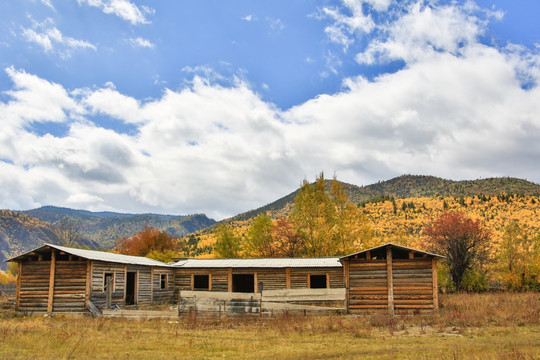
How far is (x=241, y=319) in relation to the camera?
20.5 meters

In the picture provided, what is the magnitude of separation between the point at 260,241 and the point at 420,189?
113316 millimetres

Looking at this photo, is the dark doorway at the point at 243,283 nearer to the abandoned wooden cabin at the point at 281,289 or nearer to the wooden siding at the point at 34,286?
the abandoned wooden cabin at the point at 281,289

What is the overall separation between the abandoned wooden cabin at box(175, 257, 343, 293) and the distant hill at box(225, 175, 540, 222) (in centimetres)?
8572

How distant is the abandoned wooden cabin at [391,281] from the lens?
78.7 ft

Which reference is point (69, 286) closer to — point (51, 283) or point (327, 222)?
point (51, 283)

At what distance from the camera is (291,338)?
50.9ft

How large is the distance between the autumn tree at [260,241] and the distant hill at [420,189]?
218 feet

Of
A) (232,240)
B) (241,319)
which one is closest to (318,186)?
(232,240)

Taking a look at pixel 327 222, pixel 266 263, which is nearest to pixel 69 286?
pixel 266 263

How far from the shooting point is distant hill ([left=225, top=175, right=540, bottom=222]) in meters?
121

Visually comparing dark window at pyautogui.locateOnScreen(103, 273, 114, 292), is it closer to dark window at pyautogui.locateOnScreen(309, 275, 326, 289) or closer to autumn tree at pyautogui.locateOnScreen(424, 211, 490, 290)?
dark window at pyautogui.locateOnScreen(309, 275, 326, 289)

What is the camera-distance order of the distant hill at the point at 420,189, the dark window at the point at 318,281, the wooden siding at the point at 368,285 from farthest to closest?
the distant hill at the point at 420,189
the dark window at the point at 318,281
the wooden siding at the point at 368,285

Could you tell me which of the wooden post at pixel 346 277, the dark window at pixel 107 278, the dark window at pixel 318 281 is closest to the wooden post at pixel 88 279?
the dark window at pixel 107 278

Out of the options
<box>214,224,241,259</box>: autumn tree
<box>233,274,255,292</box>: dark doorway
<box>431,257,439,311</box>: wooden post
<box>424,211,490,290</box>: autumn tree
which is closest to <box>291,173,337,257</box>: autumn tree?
<box>214,224,241,259</box>: autumn tree
